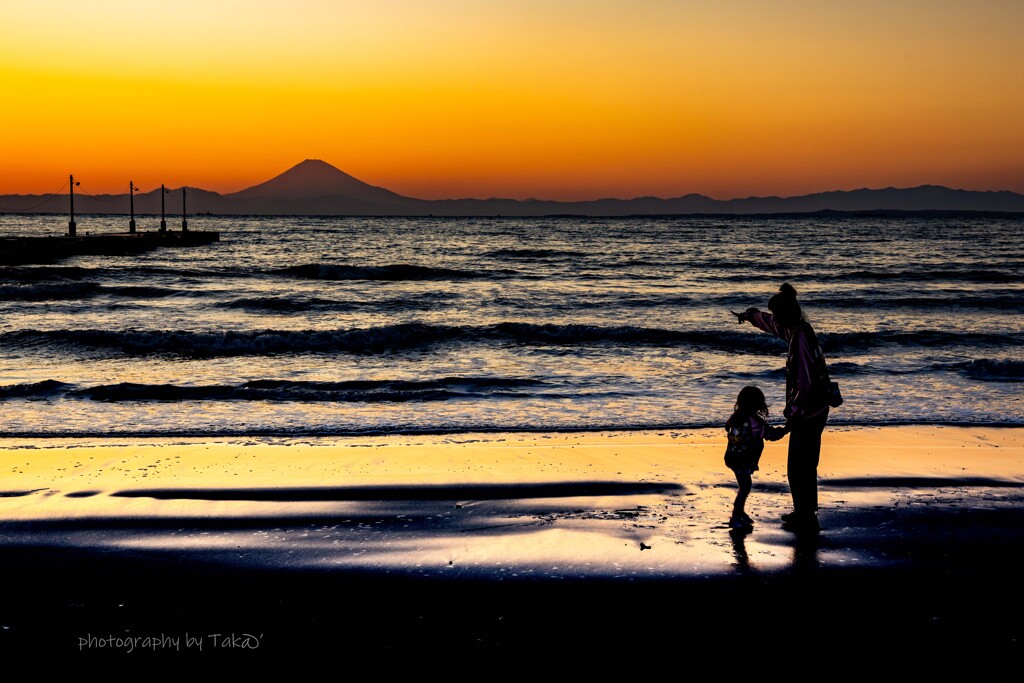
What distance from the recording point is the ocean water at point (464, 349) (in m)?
11.8

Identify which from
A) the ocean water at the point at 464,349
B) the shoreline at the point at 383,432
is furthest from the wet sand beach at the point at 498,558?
the ocean water at the point at 464,349

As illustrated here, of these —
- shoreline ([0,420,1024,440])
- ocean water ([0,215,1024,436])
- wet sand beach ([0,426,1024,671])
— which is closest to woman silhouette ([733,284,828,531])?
wet sand beach ([0,426,1024,671])

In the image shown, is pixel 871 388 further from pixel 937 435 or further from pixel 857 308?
pixel 857 308

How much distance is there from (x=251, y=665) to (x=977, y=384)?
1363cm

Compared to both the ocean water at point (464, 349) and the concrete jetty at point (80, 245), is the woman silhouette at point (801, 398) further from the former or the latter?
the concrete jetty at point (80, 245)

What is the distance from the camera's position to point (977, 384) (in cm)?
1437

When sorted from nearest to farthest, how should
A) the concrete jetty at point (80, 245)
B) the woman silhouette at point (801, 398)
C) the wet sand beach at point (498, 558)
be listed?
1. the wet sand beach at point (498, 558)
2. the woman silhouette at point (801, 398)
3. the concrete jetty at point (80, 245)

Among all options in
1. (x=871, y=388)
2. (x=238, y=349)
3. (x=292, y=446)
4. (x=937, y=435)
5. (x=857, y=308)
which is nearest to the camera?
(x=292, y=446)

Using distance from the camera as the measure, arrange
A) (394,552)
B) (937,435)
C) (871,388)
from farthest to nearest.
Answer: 1. (871,388)
2. (937,435)
3. (394,552)

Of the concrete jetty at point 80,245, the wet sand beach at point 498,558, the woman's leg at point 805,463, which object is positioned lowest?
the wet sand beach at point 498,558

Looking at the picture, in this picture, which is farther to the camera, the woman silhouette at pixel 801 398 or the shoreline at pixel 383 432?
the shoreline at pixel 383 432

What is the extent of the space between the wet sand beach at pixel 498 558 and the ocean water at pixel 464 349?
270 centimetres

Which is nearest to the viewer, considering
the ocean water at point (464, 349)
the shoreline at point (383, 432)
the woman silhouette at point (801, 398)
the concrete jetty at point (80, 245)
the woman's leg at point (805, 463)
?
the woman silhouette at point (801, 398)

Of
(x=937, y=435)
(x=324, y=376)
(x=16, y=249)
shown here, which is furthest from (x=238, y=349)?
(x=16, y=249)
